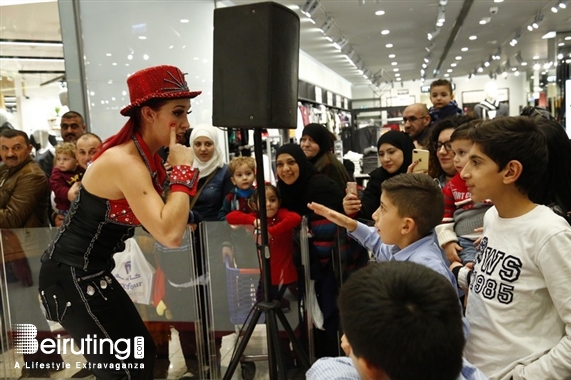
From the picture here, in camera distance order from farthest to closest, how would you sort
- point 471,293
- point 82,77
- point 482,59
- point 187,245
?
point 482,59
point 82,77
point 187,245
point 471,293

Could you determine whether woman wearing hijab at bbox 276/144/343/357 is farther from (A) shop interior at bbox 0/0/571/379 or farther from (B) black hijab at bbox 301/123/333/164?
(B) black hijab at bbox 301/123/333/164

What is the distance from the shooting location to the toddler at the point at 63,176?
3359 millimetres

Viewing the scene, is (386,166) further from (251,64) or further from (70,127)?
(70,127)

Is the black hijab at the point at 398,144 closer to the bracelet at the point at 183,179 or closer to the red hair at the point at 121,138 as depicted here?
the bracelet at the point at 183,179

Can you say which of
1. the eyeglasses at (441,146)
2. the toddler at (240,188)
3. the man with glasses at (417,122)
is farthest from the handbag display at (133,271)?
the man with glasses at (417,122)

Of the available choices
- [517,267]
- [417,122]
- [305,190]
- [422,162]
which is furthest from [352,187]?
[417,122]

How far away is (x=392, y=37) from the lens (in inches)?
422

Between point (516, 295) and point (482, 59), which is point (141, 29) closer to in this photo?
point (516, 295)

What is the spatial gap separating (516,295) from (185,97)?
132cm

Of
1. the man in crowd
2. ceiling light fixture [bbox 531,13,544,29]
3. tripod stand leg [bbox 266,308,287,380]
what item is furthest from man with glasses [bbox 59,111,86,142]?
ceiling light fixture [bbox 531,13,544,29]

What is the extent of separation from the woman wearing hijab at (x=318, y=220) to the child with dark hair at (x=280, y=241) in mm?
134

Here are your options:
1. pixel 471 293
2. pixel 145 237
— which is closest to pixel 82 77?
pixel 145 237

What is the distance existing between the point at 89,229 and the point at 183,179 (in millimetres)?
394

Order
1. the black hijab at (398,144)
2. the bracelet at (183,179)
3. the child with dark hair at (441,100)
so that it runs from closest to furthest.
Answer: the bracelet at (183,179) → the black hijab at (398,144) → the child with dark hair at (441,100)
